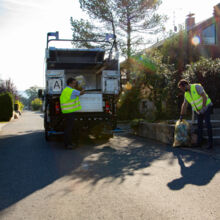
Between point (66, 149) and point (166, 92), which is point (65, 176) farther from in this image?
point (166, 92)

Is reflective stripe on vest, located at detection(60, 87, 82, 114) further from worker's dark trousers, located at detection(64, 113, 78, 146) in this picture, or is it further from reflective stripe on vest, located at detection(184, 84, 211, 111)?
reflective stripe on vest, located at detection(184, 84, 211, 111)

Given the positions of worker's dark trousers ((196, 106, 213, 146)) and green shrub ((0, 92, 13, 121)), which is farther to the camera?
green shrub ((0, 92, 13, 121))

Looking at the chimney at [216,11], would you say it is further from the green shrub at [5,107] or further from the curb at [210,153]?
the curb at [210,153]

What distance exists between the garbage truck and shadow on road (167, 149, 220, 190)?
292 cm

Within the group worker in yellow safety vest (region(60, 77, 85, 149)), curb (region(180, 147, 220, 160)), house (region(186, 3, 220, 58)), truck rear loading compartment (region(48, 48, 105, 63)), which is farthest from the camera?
house (region(186, 3, 220, 58))

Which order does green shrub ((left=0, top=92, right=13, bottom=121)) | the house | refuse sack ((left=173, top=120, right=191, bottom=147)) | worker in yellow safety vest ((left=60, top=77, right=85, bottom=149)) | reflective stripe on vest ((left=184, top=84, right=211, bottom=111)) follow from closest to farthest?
reflective stripe on vest ((left=184, top=84, right=211, bottom=111)) → refuse sack ((left=173, top=120, right=191, bottom=147)) → worker in yellow safety vest ((left=60, top=77, right=85, bottom=149)) → the house → green shrub ((left=0, top=92, right=13, bottom=121))

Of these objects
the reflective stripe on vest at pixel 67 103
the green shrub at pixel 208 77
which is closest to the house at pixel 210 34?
the green shrub at pixel 208 77

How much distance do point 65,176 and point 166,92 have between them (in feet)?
29.5

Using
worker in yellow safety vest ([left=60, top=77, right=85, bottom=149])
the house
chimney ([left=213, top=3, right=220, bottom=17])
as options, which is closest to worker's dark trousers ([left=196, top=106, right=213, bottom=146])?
worker in yellow safety vest ([left=60, top=77, right=85, bottom=149])

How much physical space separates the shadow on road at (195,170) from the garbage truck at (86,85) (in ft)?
9.57

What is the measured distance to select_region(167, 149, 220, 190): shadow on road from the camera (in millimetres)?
3832

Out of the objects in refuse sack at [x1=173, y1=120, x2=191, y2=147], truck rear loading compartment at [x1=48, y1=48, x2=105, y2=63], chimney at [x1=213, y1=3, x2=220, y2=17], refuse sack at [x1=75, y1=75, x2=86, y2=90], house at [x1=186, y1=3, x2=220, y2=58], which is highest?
chimney at [x1=213, y1=3, x2=220, y2=17]

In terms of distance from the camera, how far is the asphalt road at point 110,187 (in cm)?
285

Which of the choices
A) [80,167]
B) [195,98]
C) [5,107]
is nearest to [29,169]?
[80,167]
